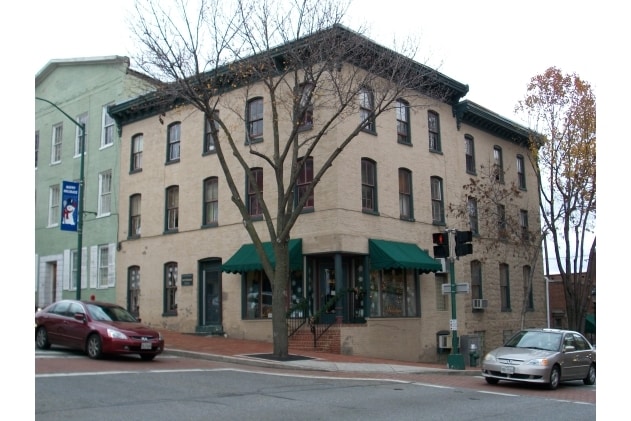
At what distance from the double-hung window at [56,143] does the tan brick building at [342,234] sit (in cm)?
557

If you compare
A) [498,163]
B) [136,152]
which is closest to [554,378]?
[498,163]

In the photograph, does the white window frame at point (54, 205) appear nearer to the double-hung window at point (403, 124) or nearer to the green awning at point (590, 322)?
the double-hung window at point (403, 124)

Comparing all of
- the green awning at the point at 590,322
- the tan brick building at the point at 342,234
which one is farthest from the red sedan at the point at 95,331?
the green awning at the point at 590,322

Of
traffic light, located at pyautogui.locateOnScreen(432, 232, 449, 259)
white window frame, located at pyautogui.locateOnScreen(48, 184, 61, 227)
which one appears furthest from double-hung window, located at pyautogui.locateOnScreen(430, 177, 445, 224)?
white window frame, located at pyautogui.locateOnScreen(48, 184, 61, 227)

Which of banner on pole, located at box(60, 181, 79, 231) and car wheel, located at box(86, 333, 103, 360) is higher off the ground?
banner on pole, located at box(60, 181, 79, 231)

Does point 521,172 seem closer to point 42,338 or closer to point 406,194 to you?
point 406,194

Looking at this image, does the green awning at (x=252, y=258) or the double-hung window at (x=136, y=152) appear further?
the double-hung window at (x=136, y=152)

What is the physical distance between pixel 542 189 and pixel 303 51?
40.9ft

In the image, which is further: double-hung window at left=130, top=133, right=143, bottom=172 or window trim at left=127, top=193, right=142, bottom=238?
double-hung window at left=130, top=133, right=143, bottom=172

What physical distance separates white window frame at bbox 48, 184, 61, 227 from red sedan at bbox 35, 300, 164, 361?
1610 centimetres

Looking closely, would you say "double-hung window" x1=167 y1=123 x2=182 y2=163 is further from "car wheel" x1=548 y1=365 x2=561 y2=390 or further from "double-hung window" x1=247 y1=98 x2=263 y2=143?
"car wheel" x1=548 y1=365 x2=561 y2=390

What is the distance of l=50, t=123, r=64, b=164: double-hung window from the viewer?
111 ft

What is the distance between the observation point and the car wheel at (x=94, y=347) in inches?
648

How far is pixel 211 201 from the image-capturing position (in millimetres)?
26234
